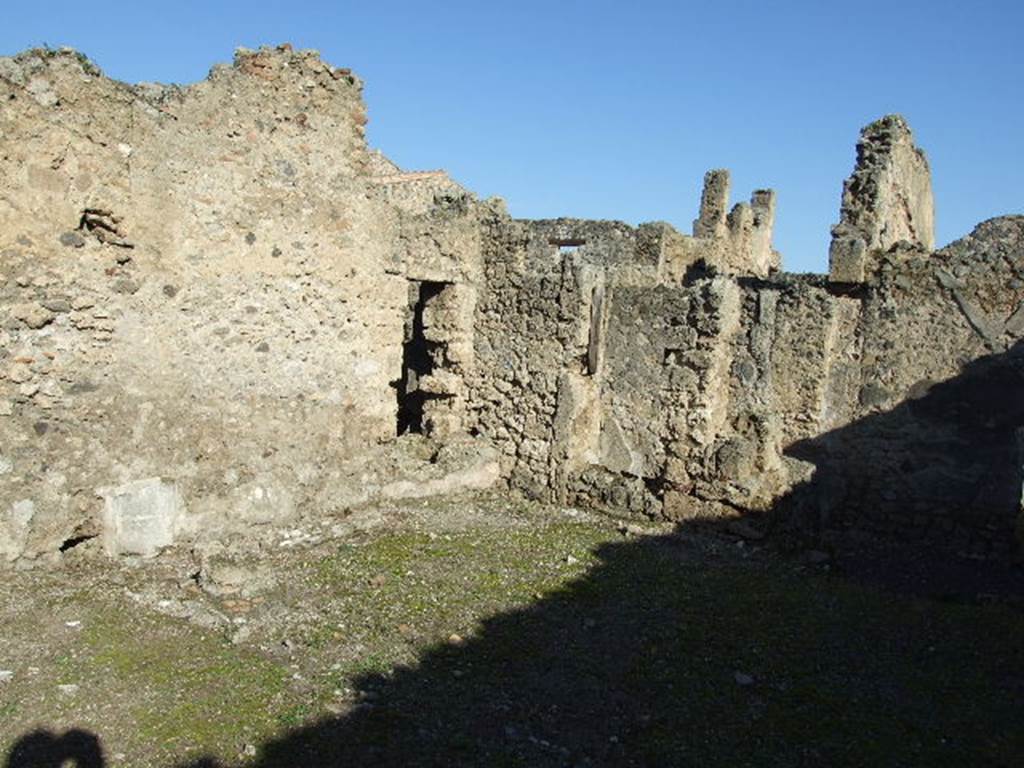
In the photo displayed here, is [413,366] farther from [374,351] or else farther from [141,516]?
[141,516]

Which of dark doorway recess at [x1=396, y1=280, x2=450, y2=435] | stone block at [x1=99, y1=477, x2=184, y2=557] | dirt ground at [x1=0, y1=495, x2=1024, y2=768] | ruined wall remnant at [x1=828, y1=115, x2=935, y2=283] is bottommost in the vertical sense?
dirt ground at [x1=0, y1=495, x2=1024, y2=768]

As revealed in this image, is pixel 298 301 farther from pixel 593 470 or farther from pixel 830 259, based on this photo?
pixel 830 259

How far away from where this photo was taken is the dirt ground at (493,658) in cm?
423

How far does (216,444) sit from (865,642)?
5010mm

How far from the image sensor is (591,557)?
705cm

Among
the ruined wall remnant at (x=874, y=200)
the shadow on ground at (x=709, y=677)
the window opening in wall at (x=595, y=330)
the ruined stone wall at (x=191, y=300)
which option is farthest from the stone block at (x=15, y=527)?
the ruined wall remnant at (x=874, y=200)

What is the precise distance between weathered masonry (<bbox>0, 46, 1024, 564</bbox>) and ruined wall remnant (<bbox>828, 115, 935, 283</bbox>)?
56 mm

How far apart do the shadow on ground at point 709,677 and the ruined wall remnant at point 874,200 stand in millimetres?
2901

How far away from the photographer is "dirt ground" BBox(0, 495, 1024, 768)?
4227mm

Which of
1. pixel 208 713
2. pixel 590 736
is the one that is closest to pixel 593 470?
pixel 590 736

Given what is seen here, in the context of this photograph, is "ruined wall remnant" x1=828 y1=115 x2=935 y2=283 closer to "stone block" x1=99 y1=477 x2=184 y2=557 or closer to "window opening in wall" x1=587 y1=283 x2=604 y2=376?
"window opening in wall" x1=587 y1=283 x2=604 y2=376

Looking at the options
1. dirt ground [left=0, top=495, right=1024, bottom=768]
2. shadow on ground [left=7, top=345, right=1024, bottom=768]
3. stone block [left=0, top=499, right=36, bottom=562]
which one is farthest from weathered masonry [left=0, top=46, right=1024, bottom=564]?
shadow on ground [left=7, top=345, right=1024, bottom=768]

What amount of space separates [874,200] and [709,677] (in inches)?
304

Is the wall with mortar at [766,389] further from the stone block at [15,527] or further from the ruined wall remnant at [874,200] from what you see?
the stone block at [15,527]
